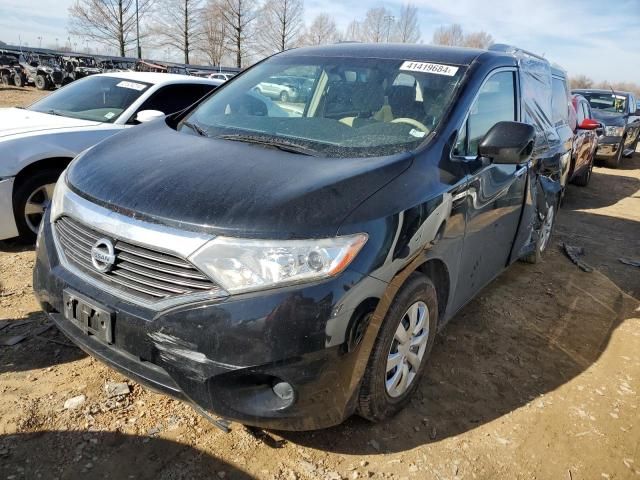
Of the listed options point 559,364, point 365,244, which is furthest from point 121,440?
point 559,364

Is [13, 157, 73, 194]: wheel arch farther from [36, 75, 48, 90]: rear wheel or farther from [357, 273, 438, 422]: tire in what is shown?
[36, 75, 48, 90]: rear wheel

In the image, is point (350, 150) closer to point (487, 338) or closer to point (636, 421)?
point (487, 338)

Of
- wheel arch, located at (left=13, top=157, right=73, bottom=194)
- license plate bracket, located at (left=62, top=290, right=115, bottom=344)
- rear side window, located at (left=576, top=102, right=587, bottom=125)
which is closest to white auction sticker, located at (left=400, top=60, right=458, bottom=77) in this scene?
license plate bracket, located at (left=62, top=290, right=115, bottom=344)

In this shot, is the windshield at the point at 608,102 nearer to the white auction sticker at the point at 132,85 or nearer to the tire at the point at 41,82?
the white auction sticker at the point at 132,85

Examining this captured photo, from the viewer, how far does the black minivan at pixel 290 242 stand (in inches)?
74.6

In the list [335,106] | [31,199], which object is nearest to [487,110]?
[335,106]

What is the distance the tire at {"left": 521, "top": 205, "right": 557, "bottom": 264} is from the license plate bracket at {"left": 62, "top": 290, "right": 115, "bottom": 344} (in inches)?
152

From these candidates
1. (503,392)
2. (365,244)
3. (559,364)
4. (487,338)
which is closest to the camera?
(365,244)

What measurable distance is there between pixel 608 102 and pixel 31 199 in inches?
561

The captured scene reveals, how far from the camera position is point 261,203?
2018mm

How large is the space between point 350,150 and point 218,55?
150 ft

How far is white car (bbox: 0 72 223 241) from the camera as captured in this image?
4176 millimetres

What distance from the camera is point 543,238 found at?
505 cm

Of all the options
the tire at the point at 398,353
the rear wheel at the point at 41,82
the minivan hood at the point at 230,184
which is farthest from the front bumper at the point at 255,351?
the rear wheel at the point at 41,82
